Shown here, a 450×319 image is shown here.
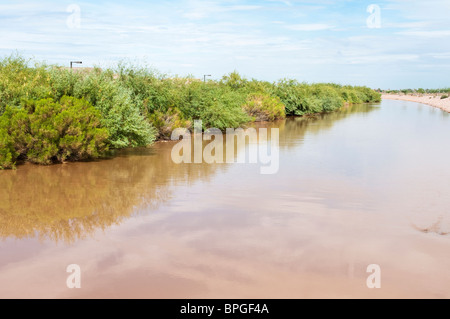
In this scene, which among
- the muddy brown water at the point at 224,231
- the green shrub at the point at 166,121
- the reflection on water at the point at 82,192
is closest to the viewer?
the muddy brown water at the point at 224,231

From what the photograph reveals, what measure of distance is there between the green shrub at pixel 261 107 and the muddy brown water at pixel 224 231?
20.3 m

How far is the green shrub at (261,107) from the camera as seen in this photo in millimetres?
36263

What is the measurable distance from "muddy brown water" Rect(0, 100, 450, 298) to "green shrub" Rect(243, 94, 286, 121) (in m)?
20.3

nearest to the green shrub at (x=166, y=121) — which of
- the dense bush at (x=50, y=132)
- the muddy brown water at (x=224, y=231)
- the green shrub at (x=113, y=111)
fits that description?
the green shrub at (x=113, y=111)

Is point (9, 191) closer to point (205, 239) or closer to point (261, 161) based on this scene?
point (205, 239)

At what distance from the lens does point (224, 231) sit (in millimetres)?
9023

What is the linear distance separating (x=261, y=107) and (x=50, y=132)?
953 inches

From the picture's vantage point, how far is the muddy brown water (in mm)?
6711

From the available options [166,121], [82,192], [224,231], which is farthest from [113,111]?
[224,231]

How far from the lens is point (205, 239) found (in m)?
8.55

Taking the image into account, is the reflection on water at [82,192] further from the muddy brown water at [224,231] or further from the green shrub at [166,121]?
the green shrub at [166,121]

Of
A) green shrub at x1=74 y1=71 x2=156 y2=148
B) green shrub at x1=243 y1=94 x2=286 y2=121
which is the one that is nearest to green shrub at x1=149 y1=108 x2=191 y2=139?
green shrub at x1=74 y1=71 x2=156 y2=148

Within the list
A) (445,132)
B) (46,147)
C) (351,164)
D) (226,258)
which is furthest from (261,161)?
(445,132)
